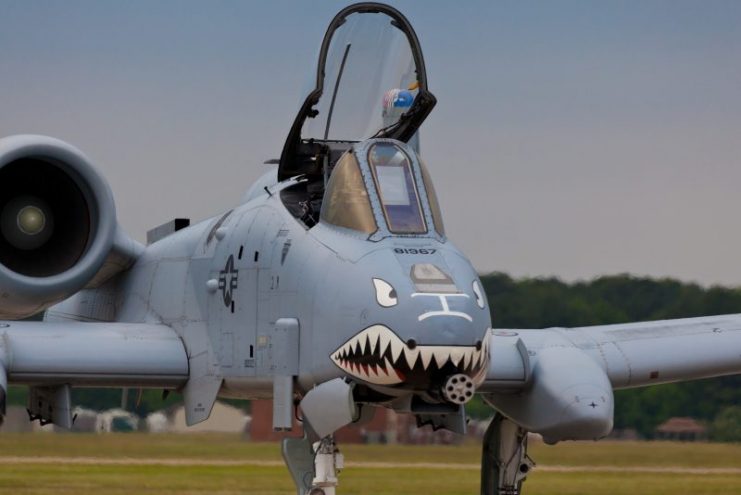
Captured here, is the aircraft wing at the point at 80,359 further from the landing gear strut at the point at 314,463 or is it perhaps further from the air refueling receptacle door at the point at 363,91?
the air refueling receptacle door at the point at 363,91

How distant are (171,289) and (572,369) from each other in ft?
12.2

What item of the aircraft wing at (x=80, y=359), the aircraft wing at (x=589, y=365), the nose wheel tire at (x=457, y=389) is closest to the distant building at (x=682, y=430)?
the aircraft wing at (x=589, y=365)

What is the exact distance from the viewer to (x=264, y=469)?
21.9 metres

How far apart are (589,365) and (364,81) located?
3.13 m

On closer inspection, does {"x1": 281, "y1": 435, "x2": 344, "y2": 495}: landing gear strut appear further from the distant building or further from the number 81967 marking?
the distant building

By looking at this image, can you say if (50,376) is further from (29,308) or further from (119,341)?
(29,308)

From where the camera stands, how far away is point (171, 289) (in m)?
16.7

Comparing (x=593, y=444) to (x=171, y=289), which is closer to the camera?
(x=171, y=289)

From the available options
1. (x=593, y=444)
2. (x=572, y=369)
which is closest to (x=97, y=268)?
(x=572, y=369)

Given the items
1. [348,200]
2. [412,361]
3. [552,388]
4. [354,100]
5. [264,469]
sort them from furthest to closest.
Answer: [264,469], [354,100], [552,388], [348,200], [412,361]

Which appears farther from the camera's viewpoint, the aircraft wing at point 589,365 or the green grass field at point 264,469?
the green grass field at point 264,469

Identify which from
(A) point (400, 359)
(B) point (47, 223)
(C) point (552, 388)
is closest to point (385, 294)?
(A) point (400, 359)

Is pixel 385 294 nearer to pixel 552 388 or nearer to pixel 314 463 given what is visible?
pixel 314 463

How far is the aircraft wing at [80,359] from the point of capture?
15203 mm
